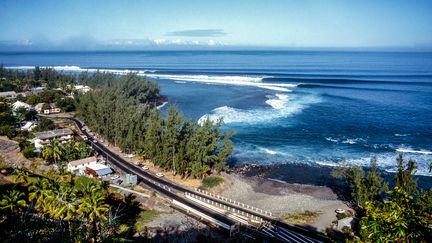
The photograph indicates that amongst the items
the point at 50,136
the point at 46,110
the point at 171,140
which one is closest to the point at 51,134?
the point at 50,136

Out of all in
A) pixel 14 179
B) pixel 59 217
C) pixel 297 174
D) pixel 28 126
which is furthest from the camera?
pixel 28 126

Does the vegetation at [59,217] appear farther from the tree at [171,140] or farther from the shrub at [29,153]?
the shrub at [29,153]

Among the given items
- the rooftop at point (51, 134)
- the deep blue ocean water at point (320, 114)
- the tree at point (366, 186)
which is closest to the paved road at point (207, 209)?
the rooftop at point (51, 134)

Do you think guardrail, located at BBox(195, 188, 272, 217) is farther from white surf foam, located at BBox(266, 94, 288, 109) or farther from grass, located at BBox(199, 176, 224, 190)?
white surf foam, located at BBox(266, 94, 288, 109)

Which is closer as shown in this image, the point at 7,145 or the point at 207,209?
the point at 207,209

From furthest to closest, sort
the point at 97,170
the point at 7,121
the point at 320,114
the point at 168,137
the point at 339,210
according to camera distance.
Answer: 1. the point at 320,114
2. the point at 7,121
3. the point at 168,137
4. the point at 97,170
5. the point at 339,210

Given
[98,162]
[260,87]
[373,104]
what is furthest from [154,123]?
[260,87]

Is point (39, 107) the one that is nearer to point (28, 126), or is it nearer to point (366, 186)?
point (28, 126)
